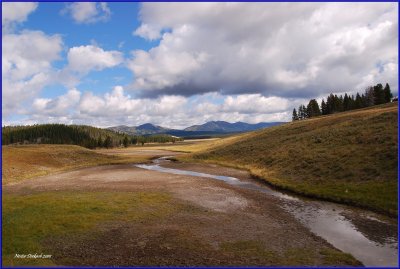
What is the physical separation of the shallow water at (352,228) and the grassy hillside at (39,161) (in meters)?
46.9

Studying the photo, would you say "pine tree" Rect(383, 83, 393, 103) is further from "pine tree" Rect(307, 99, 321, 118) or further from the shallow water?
the shallow water

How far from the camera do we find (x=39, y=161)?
75.1 m

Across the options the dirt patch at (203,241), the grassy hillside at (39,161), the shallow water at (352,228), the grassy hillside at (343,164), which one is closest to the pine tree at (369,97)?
the grassy hillside at (343,164)

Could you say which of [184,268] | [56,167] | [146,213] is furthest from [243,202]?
[56,167]

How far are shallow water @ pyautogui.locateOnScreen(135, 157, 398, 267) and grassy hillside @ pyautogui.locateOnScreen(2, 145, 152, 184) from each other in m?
46.9

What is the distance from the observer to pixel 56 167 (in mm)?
75312

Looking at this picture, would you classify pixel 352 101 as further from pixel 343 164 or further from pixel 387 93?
pixel 343 164

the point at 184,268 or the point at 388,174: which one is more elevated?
the point at 388,174

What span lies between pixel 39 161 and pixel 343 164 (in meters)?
67.0

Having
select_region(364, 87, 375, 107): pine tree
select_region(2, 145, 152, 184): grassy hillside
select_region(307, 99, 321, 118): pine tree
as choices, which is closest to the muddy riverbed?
select_region(2, 145, 152, 184): grassy hillside

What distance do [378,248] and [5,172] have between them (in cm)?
5949

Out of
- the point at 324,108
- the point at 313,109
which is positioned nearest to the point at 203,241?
the point at 324,108

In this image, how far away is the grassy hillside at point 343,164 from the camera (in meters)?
32.7

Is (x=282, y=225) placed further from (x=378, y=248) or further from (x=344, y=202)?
(x=344, y=202)
